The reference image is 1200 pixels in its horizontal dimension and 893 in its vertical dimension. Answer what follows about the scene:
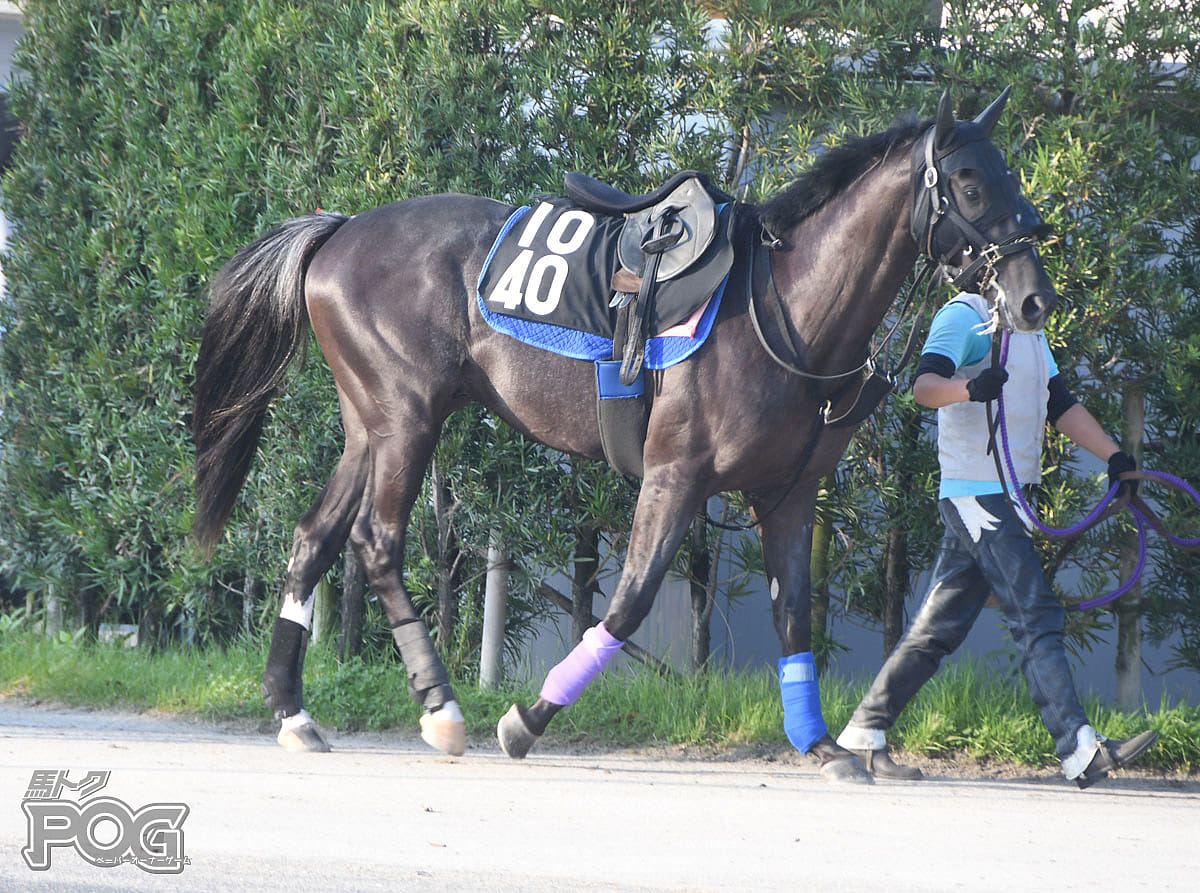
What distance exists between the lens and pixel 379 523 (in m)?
5.02

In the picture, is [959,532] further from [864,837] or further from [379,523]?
[379,523]

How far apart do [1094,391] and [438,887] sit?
359 cm

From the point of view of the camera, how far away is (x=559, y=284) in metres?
4.80

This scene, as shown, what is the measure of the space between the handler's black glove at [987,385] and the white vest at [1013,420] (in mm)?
219

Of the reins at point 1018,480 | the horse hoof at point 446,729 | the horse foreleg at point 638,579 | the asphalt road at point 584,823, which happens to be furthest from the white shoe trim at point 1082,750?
the horse hoof at point 446,729

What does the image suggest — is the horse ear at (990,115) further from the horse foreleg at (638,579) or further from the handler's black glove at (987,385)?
the horse foreleg at (638,579)

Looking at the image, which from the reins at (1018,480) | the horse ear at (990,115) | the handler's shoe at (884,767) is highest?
the horse ear at (990,115)

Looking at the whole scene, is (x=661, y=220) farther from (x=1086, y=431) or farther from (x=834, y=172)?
(x=1086, y=431)

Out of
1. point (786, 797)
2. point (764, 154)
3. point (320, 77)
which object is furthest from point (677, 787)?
point (320, 77)

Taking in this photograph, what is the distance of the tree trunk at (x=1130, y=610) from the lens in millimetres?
5469

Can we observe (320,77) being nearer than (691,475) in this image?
No

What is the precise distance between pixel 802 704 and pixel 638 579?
2.48ft

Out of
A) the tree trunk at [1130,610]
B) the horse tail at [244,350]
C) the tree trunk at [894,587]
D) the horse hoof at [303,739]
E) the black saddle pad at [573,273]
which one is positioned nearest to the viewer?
the black saddle pad at [573,273]

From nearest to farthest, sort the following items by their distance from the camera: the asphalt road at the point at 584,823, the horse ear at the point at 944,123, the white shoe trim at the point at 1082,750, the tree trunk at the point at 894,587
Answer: the asphalt road at the point at 584,823 < the horse ear at the point at 944,123 < the white shoe trim at the point at 1082,750 < the tree trunk at the point at 894,587
